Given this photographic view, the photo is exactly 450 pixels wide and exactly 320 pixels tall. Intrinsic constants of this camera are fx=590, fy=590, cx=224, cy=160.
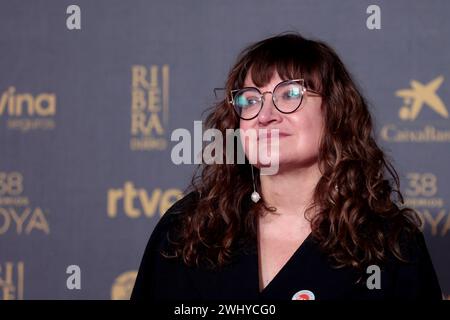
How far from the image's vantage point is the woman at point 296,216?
1.15 m

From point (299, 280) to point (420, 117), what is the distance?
35.1 inches

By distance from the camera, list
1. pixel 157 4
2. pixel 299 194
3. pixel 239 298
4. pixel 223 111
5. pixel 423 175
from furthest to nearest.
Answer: pixel 157 4 < pixel 423 175 < pixel 223 111 < pixel 299 194 < pixel 239 298

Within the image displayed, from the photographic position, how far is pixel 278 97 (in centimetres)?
122

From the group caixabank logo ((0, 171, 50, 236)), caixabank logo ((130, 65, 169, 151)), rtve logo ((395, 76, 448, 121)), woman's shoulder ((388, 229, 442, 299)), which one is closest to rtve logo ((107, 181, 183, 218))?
caixabank logo ((130, 65, 169, 151))

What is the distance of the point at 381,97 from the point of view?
5.98 ft

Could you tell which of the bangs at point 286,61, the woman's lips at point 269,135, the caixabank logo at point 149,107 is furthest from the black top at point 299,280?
the caixabank logo at point 149,107

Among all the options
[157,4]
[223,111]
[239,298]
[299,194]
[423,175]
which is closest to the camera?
[239,298]

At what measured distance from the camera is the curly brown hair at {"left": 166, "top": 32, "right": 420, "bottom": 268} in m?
1.18

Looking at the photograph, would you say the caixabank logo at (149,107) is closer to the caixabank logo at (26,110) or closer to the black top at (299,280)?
the caixabank logo at (26,110)

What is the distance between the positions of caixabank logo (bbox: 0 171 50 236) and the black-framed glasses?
3.08 ft

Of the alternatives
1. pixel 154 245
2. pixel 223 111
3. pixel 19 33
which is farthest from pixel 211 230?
pixel 19 33

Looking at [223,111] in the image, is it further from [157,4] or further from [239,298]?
[157,4]

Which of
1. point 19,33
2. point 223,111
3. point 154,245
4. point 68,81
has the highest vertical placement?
point 19,33

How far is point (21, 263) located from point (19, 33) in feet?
2.49
